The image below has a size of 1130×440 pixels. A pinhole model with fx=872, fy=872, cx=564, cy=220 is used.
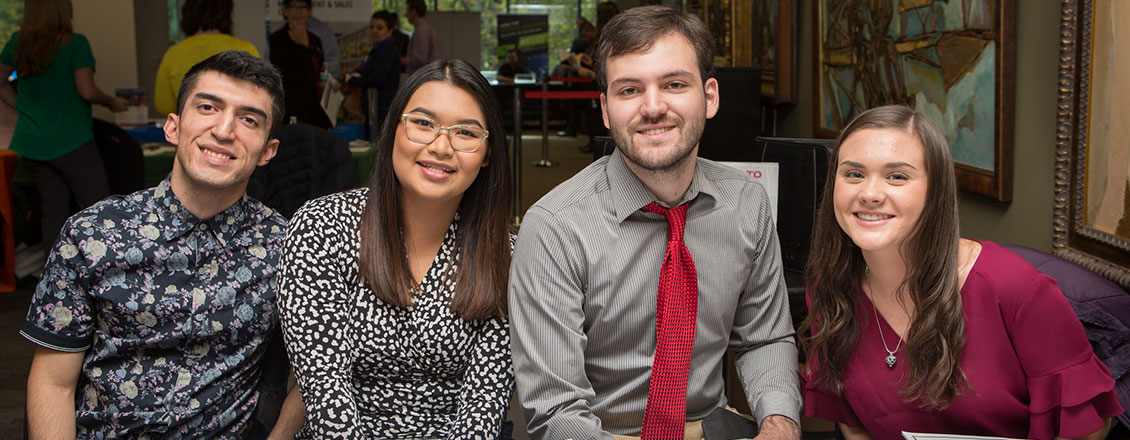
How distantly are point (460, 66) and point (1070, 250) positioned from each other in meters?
1.74

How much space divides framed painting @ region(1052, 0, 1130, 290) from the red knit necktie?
115cm

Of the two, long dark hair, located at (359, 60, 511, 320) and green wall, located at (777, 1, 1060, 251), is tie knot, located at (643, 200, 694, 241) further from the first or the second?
green wall, located at (777, 1, 1060, 251)

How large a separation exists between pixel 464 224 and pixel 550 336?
1.19ft

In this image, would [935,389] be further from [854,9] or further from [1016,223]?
[854,9]

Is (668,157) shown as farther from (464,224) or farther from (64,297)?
(64,297)

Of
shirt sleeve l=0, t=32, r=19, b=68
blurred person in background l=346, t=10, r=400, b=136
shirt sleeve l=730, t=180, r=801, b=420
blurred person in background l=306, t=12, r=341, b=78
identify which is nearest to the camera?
shirt sleeve l=730, t=180, r=801, b=420

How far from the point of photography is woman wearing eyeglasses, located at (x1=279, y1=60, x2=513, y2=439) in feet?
5.71

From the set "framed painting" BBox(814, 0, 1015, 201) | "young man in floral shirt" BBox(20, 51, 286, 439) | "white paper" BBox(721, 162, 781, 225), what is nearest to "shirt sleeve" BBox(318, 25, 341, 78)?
"framed painting" BBox(814, 0, 1015, 201)

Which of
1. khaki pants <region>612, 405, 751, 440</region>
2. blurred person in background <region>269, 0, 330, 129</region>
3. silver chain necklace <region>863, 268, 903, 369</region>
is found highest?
blurred person in background <region>269, 0, 330, 129</region>

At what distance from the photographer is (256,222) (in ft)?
6.37

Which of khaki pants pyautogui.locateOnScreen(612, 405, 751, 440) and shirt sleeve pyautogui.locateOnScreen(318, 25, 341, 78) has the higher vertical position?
shirt sleeve pyautogui.locateOnScreen(318, 25, 341, 78)

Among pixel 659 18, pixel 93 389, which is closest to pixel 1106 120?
pixel 659 18

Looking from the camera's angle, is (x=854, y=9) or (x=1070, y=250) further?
(x=854, y=9)

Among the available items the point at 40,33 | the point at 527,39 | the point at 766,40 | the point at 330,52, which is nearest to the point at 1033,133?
the point at 766,40
